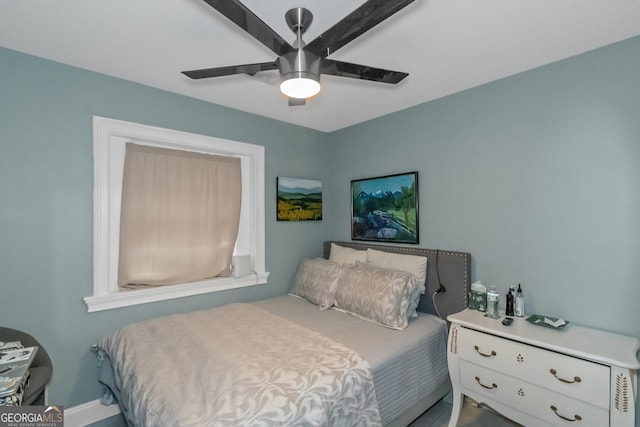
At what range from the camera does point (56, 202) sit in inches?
78.5

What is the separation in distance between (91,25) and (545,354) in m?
3.06

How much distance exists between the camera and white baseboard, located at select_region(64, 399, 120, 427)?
2.01m

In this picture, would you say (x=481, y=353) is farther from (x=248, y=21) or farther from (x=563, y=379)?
(x=248, y=21)

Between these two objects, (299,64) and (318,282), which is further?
(318,282)

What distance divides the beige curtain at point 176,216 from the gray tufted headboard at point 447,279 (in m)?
1.80

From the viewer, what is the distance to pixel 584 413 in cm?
151

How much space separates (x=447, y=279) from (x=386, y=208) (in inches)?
34.7

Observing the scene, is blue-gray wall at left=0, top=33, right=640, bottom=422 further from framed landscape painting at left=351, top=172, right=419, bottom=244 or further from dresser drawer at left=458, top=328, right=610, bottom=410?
dresser drawer at left=458, top=328, right=610, bottom=410

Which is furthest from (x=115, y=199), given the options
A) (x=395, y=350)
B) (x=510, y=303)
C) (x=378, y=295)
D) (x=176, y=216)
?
(x=510, y=303)

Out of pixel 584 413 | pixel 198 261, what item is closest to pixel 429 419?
pixel 584 413

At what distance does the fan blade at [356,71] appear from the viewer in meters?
1.36

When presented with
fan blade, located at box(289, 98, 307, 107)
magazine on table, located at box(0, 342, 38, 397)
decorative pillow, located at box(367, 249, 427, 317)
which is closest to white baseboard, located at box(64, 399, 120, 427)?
magazine on table, located at box(0, 342, 38, 397)

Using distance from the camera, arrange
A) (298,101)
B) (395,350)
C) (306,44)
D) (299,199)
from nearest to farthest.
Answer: (306,44)
(298,101)
(395,350)
(299,199)

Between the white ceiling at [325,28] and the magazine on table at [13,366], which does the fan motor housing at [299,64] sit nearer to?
the white ceiling at [325,28]
